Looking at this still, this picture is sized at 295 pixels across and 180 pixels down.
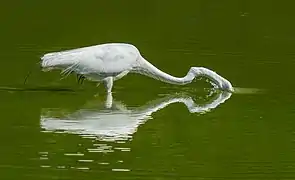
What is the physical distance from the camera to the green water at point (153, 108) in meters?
7.84

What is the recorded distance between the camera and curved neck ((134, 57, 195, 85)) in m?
11.2

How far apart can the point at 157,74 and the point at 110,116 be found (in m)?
1.58

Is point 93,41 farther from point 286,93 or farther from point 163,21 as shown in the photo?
point 286,93

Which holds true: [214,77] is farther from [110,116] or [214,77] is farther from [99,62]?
[110,116]

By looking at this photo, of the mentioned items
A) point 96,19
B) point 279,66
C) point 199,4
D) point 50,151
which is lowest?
point 50,151

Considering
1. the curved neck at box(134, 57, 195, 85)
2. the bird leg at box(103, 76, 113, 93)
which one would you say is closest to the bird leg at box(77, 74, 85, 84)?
the bird leg at box(103, 76, 113, 93)

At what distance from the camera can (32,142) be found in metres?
8.41

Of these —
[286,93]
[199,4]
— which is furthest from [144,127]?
[199,4]

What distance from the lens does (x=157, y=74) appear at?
36.8 feet

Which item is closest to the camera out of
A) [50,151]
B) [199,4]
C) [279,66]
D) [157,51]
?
[50,151]

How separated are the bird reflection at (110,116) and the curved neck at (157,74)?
172 millimetres

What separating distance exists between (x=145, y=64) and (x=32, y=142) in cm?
299

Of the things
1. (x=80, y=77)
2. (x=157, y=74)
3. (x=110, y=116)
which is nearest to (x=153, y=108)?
(x=110, y=116)

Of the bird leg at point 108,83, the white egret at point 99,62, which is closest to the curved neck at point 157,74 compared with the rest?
the white egret at point 99,62
